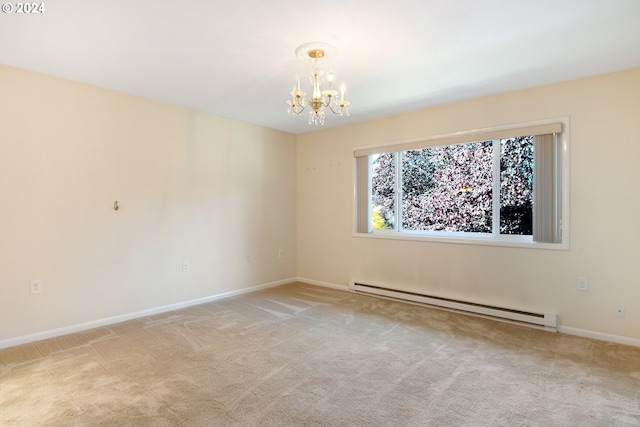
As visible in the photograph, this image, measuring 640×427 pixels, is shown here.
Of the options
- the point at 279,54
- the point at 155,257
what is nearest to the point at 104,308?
the point at 155,257

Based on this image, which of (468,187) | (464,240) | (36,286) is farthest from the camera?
(468,187)

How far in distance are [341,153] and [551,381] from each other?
3.56 metres

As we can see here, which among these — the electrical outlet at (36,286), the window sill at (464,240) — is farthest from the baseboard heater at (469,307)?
the electrical outlet at (36,286)

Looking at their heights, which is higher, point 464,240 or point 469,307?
point 464,240

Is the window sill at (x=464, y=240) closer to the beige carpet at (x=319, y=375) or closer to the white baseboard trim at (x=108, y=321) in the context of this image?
the beige carpet at (x=319, y=375)

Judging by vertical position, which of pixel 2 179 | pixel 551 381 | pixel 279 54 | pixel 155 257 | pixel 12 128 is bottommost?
pixel 551 381

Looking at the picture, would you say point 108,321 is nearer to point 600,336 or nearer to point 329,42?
point 329,42

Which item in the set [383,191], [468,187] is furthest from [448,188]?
[383,191]

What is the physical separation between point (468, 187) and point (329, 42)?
8.00 feet

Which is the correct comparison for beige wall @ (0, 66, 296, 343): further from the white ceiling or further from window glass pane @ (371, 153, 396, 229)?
window glass pane @ (371, 153, 396, 229)

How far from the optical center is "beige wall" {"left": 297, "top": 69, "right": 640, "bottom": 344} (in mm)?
2898

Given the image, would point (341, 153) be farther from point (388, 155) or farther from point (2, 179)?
point (2, 179)

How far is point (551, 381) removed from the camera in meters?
2.27

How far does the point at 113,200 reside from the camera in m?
3.44
